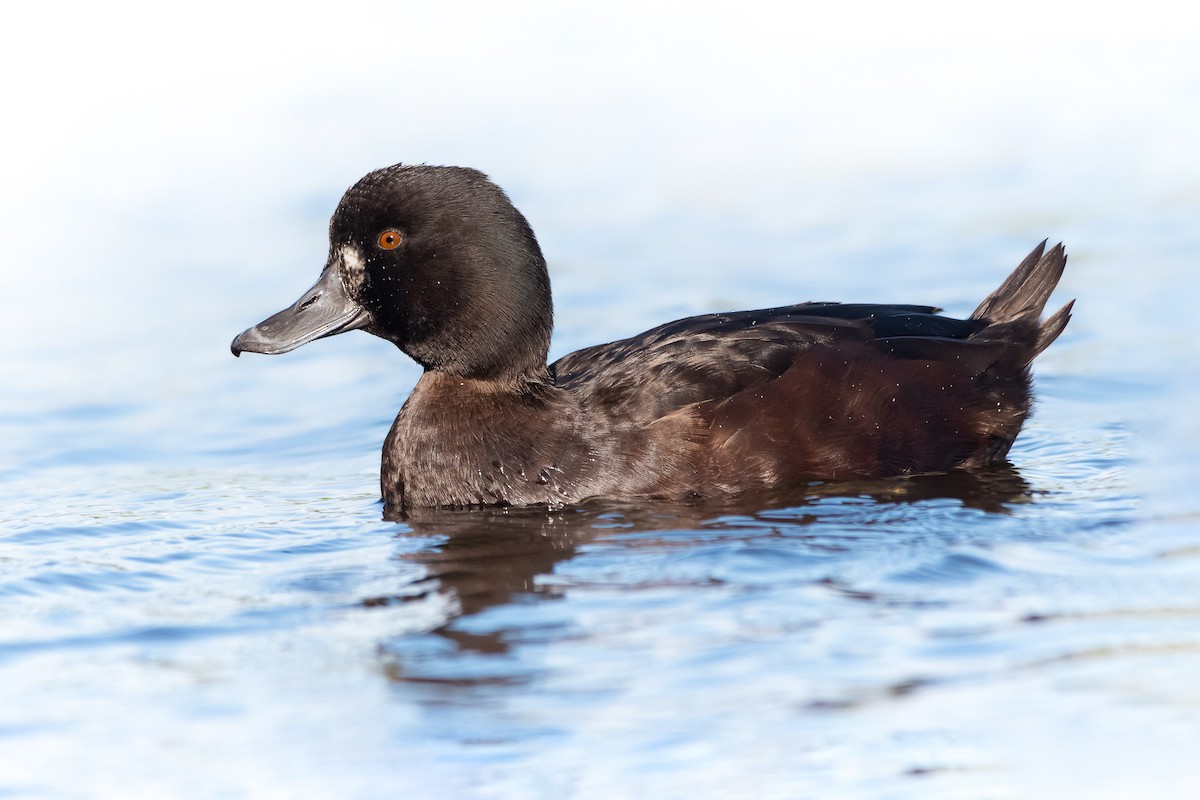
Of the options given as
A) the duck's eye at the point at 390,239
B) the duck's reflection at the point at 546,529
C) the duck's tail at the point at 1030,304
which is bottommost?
the duck's reflection at the point at 546,529

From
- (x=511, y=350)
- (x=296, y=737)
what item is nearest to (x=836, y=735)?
(x=296, y=737)

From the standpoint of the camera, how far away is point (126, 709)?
549 cm

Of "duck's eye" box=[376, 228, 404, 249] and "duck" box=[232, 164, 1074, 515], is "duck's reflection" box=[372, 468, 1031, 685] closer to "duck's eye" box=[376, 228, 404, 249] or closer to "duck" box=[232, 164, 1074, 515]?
"duck" box=[232, 164, 1074, 515]

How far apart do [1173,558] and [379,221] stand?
12.0 ft

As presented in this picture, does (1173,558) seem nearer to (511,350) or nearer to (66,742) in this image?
(511,350)

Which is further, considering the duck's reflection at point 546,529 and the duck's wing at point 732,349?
the duck's wing at point 732,349

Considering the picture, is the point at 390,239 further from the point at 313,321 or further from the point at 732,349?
the point at 732,349

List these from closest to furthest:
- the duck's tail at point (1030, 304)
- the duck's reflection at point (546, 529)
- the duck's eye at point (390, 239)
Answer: the duck's reflection at point (546, 529), the duck's eye at point (390, 239), the duck's tail at point (1030, 304)

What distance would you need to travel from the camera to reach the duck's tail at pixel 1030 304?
8367 mm

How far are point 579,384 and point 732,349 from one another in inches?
30.3

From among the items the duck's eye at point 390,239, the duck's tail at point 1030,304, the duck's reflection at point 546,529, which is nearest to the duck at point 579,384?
the duck's eye at point 390,239

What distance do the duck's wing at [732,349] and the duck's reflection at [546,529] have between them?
50 cm

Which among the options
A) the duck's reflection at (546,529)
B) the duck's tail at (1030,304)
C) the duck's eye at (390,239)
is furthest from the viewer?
the duck's tail at (1030,304)

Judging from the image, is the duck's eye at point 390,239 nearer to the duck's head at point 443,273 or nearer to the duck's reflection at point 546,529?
the duck's head at point 443,273
